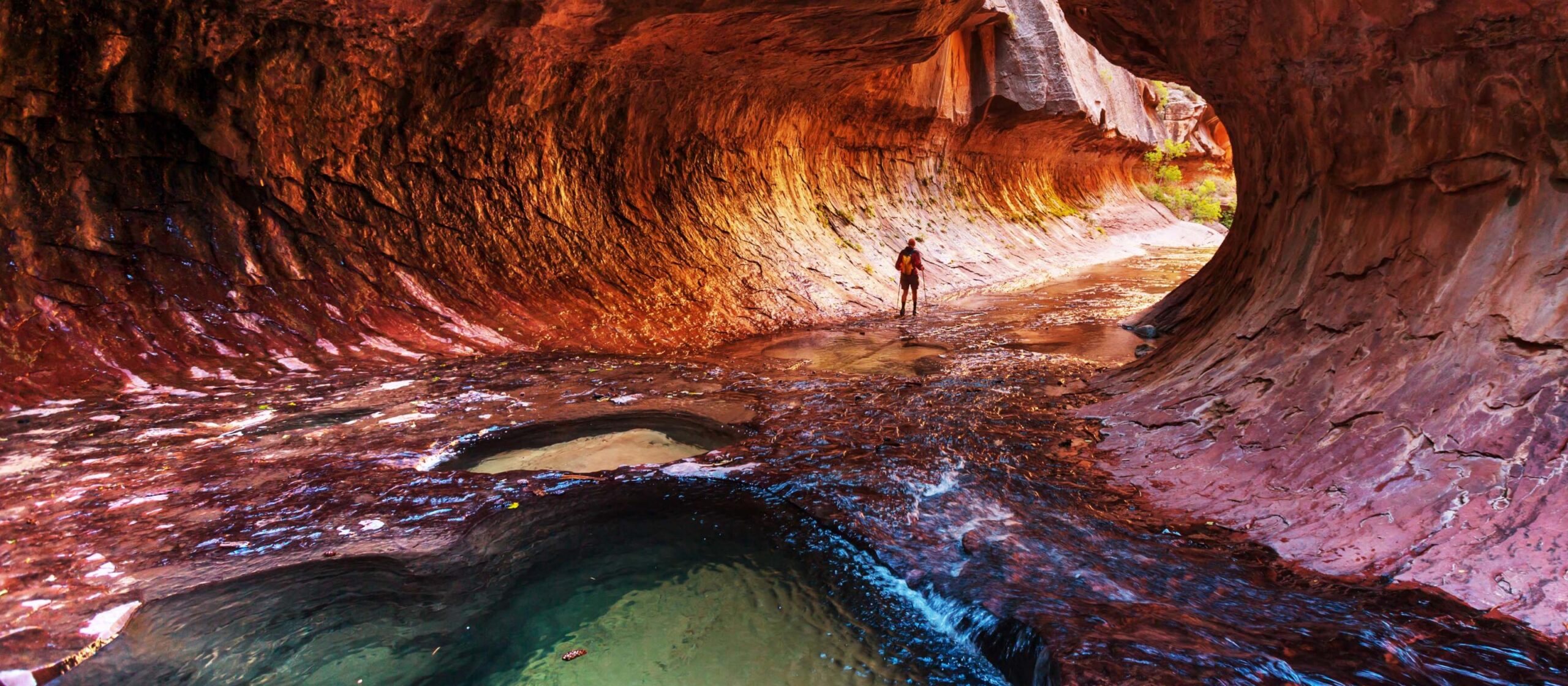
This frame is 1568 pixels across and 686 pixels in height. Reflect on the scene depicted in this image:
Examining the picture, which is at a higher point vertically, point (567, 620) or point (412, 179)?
point (412, 179)

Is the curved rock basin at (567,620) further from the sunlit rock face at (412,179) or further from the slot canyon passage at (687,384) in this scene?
the sunlit rock face at (412,179)

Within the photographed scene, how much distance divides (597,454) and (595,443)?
25 centimetres

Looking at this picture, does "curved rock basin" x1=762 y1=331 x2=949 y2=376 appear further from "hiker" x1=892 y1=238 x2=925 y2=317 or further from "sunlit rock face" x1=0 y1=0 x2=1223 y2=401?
"hiker" x1=892 y1=238 x2=925 y2=317

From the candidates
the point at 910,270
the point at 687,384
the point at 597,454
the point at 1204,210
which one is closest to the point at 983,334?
the point at 910,270

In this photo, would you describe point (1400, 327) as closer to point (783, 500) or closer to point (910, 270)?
point (783, 500)

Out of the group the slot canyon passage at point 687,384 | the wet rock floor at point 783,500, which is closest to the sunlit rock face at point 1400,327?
the slot canyon passage at point 687,384

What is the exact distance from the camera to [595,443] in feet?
19.0

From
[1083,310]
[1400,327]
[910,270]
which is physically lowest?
[1083,310]

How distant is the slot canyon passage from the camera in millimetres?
3258

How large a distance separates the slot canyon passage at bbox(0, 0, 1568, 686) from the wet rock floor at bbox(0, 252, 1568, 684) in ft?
0.10

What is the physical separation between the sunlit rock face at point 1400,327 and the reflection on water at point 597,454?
3.21m

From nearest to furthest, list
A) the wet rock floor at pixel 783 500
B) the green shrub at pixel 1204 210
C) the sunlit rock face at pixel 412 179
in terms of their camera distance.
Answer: the wet rock floor at pixel 783 500, the sunlit rock face at pixel 412 179, the green shrub at pixel 1204 210

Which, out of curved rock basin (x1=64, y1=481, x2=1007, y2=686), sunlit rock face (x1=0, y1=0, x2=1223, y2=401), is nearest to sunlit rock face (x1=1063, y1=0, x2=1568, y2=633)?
curved rock basin (x1=64, y1=481, x2=1007, y2=686)

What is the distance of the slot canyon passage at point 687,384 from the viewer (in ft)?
10.7
